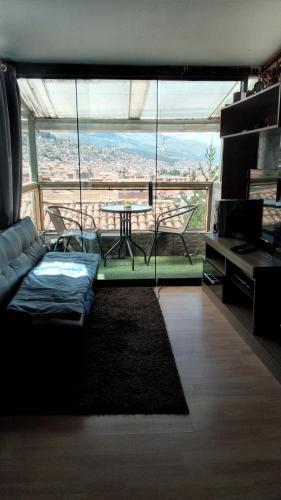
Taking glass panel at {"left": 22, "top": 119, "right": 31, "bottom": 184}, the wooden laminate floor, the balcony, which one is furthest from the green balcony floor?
the wooden laminate floor

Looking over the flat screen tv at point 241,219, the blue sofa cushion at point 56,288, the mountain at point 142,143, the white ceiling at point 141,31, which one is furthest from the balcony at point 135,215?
the white ceiling at point 141,31

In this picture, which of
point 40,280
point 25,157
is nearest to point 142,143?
point 25,157

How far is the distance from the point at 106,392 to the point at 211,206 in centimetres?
283

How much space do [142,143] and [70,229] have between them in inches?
48.9

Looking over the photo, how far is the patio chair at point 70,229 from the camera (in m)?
3.90

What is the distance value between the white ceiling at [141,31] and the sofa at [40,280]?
1.60 m

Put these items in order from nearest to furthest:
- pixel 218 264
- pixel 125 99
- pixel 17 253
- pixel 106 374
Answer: pixel 106 374 → pixel 17 253 → pixel 218 264 → pixel 125 99

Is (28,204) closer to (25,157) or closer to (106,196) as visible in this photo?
(25,157)

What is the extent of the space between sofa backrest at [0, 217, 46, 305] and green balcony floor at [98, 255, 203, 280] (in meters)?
0.81

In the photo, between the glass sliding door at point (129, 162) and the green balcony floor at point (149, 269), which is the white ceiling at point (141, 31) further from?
the green balcony floor at point (149, 269)

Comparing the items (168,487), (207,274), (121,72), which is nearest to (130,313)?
(207,274)

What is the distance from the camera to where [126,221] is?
400cm

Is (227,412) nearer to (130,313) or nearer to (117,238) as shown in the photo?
(130,313)

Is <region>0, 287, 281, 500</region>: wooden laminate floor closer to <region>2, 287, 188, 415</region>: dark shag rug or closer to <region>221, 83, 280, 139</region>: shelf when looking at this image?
<region>2, 287, 188, 415</region>: dark shag rug
